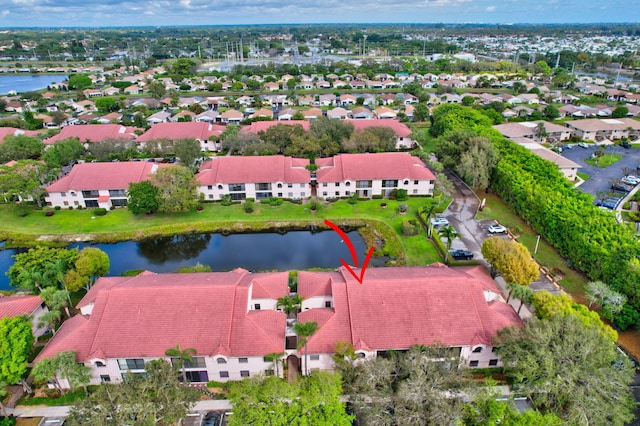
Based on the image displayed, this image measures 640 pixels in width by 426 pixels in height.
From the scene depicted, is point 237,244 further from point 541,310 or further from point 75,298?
point 541,310

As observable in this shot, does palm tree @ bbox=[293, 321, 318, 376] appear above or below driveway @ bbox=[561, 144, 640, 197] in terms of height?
above

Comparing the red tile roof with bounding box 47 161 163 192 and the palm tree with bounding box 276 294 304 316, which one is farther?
the red tile roof with bounding box 47 161 163 192

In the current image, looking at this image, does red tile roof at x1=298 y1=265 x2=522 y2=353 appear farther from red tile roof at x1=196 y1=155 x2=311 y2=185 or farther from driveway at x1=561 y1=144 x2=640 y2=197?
driveway at x1=561 y1=144 x2=640 y2=197

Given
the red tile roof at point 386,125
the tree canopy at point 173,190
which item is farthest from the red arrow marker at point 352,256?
the red tile roof at point 386,125

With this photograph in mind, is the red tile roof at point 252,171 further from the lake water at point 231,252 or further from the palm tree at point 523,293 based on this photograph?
the palm tree at point 523,293

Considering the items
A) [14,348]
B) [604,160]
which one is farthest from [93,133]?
[604,160]

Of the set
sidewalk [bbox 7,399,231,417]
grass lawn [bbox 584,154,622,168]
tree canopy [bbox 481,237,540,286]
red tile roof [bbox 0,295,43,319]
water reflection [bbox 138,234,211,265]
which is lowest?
water reflection [bbox 138,234,211,265]

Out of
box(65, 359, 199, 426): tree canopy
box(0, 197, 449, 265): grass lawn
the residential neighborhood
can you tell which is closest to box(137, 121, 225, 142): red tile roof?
the residential neighborhood
